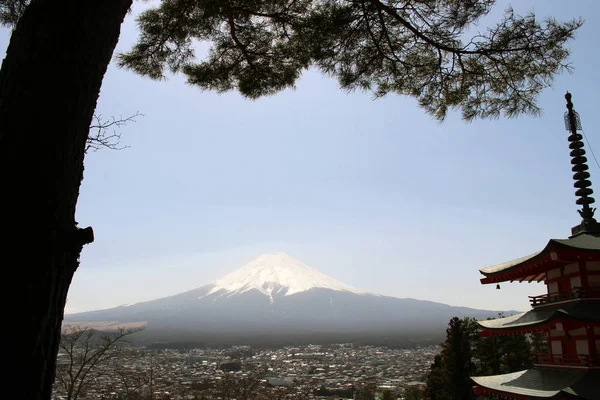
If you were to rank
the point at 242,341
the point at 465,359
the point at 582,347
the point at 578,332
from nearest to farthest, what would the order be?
the point at 582,347
the point at 578,332
the point at 465,359
the point at 242,341

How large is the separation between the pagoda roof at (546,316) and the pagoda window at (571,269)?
527 millimetres

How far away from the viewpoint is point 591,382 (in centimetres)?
570

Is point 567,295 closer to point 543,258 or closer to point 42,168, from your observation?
point 543,258

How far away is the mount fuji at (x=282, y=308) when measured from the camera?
105125mm

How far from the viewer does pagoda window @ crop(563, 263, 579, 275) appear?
6.49m

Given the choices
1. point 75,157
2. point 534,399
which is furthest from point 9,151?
point 534,399

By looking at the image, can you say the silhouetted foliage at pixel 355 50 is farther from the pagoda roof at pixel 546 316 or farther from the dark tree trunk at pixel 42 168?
the pagoda roof at pixel 546 316

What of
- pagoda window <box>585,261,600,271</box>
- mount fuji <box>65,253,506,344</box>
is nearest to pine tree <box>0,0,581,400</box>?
pagoda window <box>585,261,600,271</box>

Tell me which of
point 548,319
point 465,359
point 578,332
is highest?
point 548,319

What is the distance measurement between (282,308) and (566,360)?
121 meters

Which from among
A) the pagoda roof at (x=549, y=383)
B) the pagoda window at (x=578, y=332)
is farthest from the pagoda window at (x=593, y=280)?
the pagoda roof at (x=549, y=383)

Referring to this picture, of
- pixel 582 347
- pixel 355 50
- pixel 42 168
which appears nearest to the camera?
pixel 42 168

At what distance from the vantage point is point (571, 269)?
662 centimetres

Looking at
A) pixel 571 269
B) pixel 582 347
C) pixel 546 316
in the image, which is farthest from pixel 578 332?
pixel 571 269
